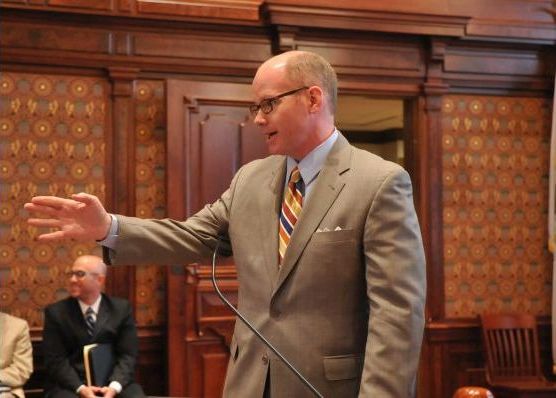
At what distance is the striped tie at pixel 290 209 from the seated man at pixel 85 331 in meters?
2.91

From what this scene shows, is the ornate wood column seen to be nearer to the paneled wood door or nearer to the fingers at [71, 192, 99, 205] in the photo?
the paneled wood door

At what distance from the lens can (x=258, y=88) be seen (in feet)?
6.88

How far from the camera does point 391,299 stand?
1916mm

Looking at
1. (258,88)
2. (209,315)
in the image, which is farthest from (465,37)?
(258,88)

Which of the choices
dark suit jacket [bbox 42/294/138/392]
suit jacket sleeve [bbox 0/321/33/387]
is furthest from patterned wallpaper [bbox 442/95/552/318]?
suit jacket sleeve [bbox 0/321/33/387]

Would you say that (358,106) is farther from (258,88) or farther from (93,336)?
(258,88)

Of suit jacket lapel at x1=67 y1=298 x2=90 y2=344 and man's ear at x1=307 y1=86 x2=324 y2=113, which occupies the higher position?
man's ear at x1=307 y1=86 x2=324 y2=113

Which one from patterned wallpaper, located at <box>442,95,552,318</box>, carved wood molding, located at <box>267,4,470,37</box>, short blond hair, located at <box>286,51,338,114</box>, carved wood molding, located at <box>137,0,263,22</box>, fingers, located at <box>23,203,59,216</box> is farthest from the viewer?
patterned wallpaper, located at <box>442,95,552,318</box>

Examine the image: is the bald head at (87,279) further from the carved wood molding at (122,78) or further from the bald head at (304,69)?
the bald head at (304,69)

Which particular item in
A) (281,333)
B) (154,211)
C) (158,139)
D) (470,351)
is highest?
(158,139)

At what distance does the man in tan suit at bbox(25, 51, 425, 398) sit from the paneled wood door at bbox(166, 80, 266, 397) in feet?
10.2

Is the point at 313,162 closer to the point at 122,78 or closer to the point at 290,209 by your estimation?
the point at 290,209

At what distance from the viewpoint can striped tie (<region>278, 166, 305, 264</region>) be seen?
2.06m

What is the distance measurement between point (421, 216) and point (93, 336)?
2.44 m
